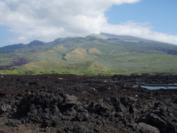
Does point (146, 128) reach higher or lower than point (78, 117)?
lower

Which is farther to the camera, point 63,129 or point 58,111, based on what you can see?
point 58,111

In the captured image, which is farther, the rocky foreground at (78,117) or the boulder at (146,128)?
the rocky foreground at (78,117)

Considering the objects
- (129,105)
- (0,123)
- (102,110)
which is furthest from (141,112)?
(0,123)

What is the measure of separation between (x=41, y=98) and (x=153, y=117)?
460 inches

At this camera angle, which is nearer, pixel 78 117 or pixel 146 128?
pixel 146 128

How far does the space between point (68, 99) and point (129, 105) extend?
20.7 feet

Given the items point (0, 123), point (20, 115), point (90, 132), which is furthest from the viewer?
point (20, 115)

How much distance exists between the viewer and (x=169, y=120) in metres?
33.1

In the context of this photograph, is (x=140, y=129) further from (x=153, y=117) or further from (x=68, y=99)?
(x=68, y=99)

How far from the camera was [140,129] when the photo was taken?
3294cm

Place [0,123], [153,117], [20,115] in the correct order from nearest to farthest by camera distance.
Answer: [153,117], [0,123], [20,115]

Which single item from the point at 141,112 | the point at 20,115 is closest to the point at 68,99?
the point at 20,115

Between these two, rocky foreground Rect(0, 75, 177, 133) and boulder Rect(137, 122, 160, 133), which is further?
rocky foreground Rect(0, 75, 177, 133)

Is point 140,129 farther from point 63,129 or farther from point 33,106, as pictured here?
point 33,106
